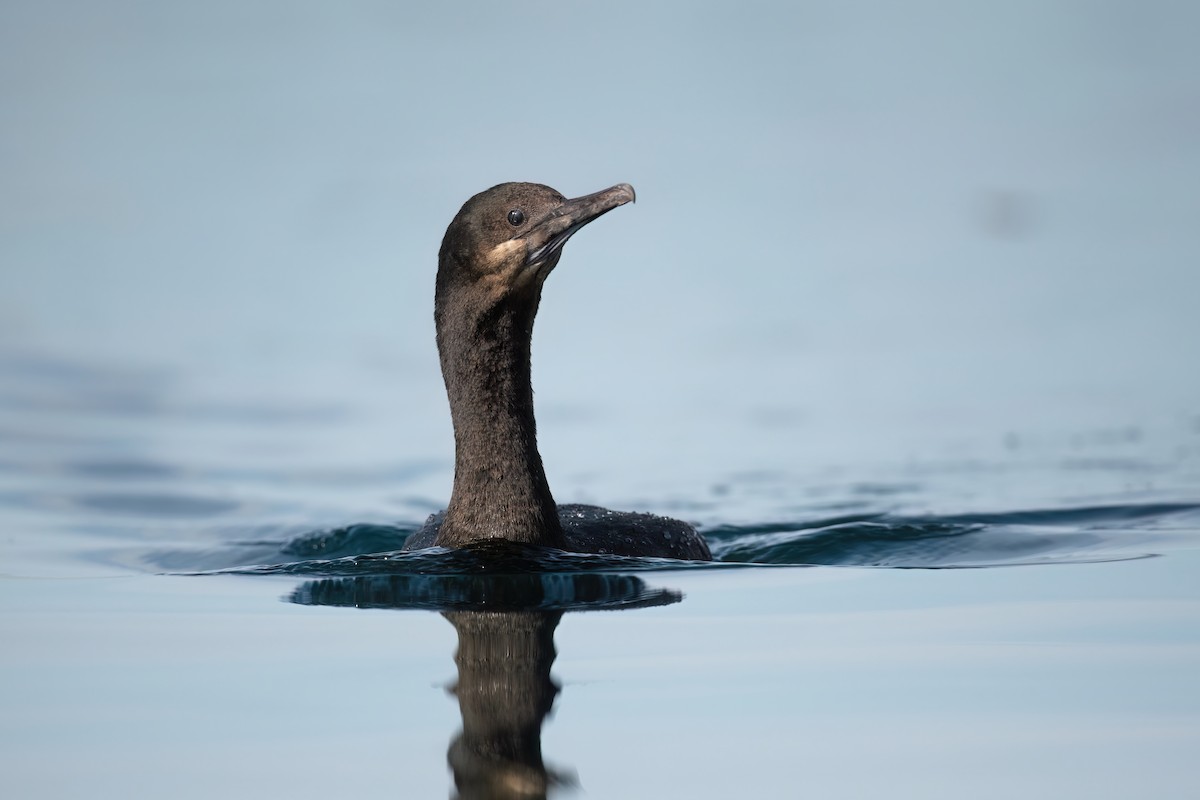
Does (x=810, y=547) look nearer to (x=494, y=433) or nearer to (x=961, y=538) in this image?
(x=961, y=538)

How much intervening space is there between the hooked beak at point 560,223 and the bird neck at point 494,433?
27 centimetres

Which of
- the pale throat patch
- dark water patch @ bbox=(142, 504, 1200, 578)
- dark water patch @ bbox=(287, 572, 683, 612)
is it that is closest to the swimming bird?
the pale throat patch

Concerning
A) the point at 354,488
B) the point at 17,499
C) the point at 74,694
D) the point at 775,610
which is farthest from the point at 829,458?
the point at 74,694

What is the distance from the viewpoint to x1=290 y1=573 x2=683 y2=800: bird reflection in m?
3.90

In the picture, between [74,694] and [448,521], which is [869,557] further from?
[74,694]

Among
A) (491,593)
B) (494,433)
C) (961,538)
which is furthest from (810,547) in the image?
(491,593)

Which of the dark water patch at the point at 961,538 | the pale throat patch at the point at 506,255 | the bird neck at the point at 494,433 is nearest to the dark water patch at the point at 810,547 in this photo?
the dark water patch at the point at 961,538

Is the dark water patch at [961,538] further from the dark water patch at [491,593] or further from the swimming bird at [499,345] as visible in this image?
the dark water patch at [491,593]

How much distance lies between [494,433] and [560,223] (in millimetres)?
941

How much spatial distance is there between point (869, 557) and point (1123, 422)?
210 inches

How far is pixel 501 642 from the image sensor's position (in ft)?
17.2

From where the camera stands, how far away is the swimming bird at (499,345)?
6836 millimetres

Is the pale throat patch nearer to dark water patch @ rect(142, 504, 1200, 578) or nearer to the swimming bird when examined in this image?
the swimming bird

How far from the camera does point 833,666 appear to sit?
16.4 ft
